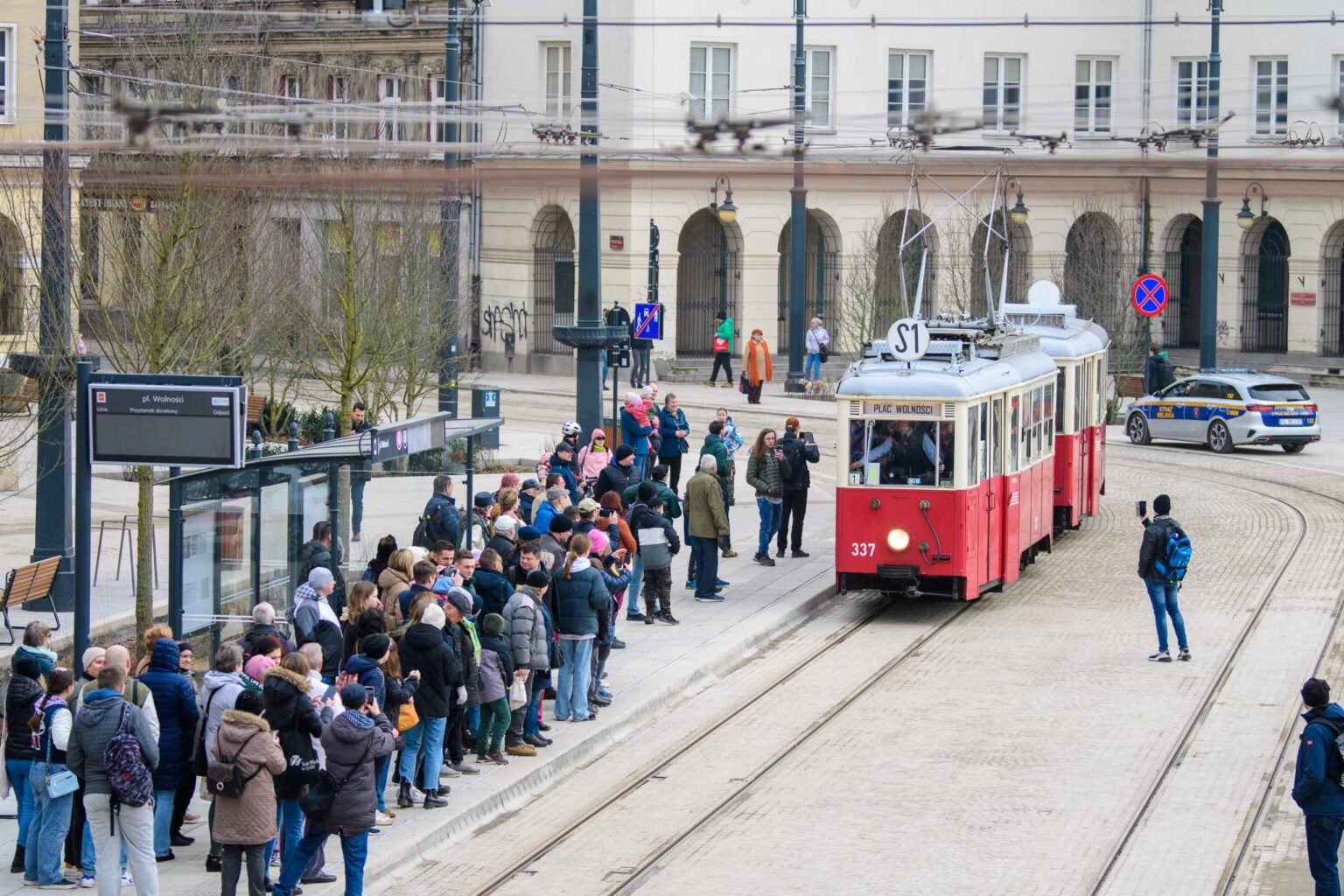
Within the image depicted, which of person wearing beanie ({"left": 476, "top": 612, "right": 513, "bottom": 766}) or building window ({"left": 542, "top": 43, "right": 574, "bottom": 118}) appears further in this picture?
building window ({"left": 542, "top": 43, "right": 574, "bottom": 118})

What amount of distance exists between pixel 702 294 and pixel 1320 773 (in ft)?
136

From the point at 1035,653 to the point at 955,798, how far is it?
17.7ft

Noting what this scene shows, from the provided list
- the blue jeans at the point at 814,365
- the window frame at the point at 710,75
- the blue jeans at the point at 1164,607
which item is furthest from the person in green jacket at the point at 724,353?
the blue jeans at the point at 1164,607

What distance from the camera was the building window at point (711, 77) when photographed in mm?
50781

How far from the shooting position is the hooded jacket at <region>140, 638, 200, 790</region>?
12.5 metres

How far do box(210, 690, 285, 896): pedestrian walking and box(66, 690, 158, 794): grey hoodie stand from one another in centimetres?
56

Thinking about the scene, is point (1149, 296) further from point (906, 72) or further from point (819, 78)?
point (906, 72)

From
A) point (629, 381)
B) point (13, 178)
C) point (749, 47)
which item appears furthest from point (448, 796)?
point (749, 47)

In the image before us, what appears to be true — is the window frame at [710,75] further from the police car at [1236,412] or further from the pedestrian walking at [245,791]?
the pedestrian walking at [245,791]

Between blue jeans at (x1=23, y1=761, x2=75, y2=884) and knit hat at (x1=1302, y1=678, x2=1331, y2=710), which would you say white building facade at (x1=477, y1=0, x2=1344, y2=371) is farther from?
blue jeans at (x1=23, y1=761, x2=75, y2=884)

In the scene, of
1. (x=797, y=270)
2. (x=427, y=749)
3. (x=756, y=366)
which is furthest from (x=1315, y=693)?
(x=797, y=270)

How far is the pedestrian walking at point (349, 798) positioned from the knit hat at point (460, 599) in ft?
7.53

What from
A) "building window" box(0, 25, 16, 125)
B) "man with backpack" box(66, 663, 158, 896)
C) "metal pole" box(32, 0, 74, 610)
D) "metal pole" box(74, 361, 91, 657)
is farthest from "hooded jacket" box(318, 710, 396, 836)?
"building window" box(0, 25, 16, 125)

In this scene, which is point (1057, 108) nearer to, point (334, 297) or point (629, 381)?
point (629, 381)
